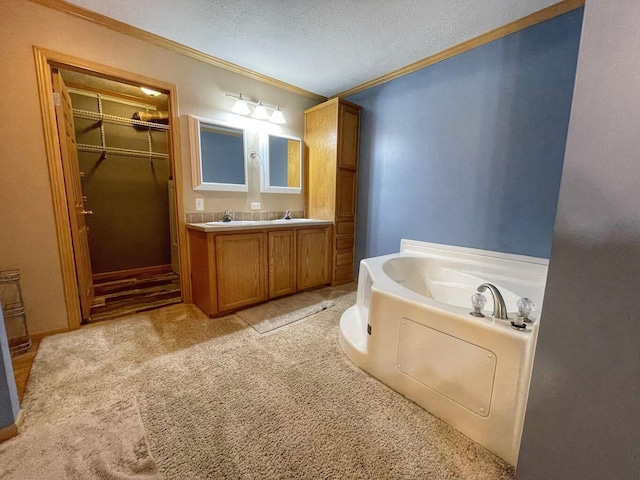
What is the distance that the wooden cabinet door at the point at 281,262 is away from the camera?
2520 millimetres

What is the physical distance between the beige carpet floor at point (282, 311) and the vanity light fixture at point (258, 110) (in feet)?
6.58

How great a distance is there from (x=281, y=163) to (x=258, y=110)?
23.9 inches

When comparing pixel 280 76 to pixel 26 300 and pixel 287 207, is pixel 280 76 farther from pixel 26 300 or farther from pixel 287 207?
pixel 26 300

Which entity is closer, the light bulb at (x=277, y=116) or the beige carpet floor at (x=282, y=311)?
the beige carpet floor at (x=282, y=311)

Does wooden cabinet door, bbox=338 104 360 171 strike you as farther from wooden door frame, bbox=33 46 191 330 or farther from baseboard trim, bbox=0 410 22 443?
baseboard trim, bbox=0 410 22 443

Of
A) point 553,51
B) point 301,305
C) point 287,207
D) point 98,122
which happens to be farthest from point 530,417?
point 98,122

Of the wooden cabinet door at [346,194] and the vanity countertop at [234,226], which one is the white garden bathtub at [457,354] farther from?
the wooden cabinet door at [346,194]

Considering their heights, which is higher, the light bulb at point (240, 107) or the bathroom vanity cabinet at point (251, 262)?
the light bulb at point (240, 107)

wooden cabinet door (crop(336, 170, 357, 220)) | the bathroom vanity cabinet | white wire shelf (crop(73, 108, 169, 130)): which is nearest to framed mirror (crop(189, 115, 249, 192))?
the bathroom vanity cabinet

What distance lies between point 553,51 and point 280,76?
2.31m

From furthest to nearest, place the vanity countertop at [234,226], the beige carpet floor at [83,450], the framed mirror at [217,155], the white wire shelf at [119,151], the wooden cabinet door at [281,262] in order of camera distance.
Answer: the white wire shelf at [119,151]
the wooden cabinet door at [281,262]
the framed mirror at [217,155]
the vanity countertop at [234,226]
the beige carpet floor at [83,450]

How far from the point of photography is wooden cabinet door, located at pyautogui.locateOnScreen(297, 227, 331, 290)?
2.76m

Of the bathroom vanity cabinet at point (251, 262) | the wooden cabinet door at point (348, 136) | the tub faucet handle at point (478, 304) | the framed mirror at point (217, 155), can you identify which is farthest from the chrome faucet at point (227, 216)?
the tub faucet handle at point (478, 304)

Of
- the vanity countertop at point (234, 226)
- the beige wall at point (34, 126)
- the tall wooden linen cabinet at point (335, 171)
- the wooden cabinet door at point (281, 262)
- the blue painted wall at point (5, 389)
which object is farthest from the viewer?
the tall wooden linen cabinet at point (335, 171)
